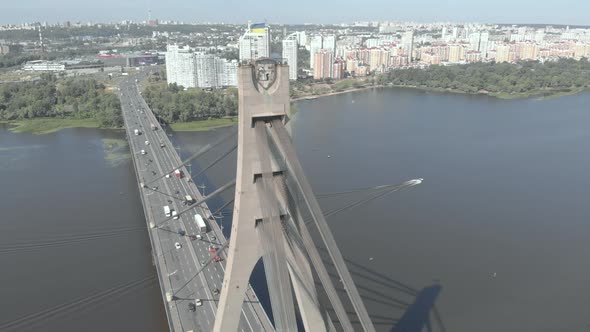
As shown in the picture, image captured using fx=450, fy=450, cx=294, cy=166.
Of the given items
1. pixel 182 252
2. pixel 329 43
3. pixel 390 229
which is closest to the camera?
pixel 182 252

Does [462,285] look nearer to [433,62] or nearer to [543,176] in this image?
[543,176]

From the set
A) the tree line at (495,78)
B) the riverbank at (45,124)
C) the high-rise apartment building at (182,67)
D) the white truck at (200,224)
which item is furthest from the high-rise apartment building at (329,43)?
the white truck at (200,224)

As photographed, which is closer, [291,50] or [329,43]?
[291,50]

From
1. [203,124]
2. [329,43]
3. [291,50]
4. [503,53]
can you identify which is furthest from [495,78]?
[203,124]

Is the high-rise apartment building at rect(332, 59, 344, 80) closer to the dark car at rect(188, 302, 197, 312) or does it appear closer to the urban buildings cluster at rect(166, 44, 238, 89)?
the urban buildings cluster at rect(166, 44, 238, 89)

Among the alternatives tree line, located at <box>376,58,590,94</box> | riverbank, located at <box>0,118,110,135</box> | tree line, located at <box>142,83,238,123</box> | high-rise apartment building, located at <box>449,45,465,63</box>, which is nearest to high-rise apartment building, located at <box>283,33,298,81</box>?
tree line, located at <box>376,58,590,94</box>

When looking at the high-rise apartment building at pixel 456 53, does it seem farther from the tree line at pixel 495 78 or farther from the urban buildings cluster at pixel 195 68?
the urban buildings cluster at pixel 195 68

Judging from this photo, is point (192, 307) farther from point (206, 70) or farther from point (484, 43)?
point (484, 43)
